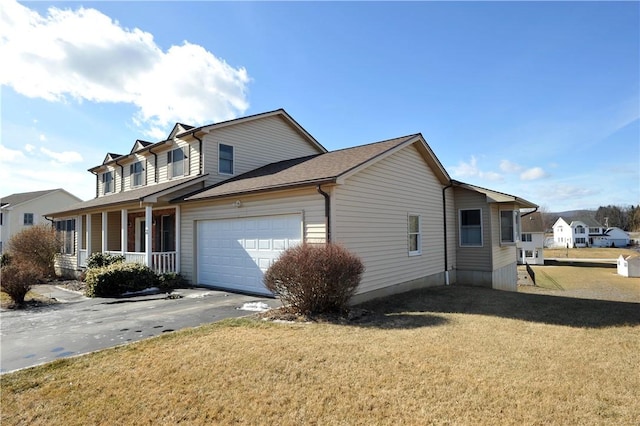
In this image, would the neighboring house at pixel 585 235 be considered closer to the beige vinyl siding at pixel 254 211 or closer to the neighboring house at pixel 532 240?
the neighboring house at pixel 532 240

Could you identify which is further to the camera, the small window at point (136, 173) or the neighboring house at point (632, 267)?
the neighboring house at point (632, 267)

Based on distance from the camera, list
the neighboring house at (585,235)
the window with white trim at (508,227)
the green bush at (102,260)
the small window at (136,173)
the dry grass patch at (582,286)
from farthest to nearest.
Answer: the neighboring house at (585,235)
the dry grass patch at (582,286)
the small window at (136,173)
the window with white trim at (508,227)
the green bush at (102,260)

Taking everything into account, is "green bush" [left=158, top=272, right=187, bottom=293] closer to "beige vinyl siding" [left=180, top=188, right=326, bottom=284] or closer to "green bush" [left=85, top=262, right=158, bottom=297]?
"beige vinyl siding" [left=180, top=188, right=326, bottom=284]

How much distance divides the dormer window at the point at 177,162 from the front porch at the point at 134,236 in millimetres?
1811

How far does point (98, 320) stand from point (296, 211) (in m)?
5.35

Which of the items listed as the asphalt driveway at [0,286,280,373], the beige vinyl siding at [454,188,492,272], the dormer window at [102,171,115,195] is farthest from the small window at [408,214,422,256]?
the dormer window at [102,171,115,195]

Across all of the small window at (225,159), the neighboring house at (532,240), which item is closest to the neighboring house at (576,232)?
the neighboring house at (532,240)

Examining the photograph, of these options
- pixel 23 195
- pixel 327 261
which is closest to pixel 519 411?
pixel 327 261

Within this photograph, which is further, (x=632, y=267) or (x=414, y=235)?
(x=632, y=267)

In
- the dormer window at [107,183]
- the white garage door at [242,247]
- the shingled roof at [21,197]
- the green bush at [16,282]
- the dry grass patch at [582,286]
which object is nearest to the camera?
the green bush at [16,282]

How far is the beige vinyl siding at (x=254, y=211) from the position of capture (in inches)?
369

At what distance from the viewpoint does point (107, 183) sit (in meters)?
22.5

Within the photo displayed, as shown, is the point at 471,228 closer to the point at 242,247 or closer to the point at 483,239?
the point at 483,239

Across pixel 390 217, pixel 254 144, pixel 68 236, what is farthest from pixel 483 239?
pixel 68 236
